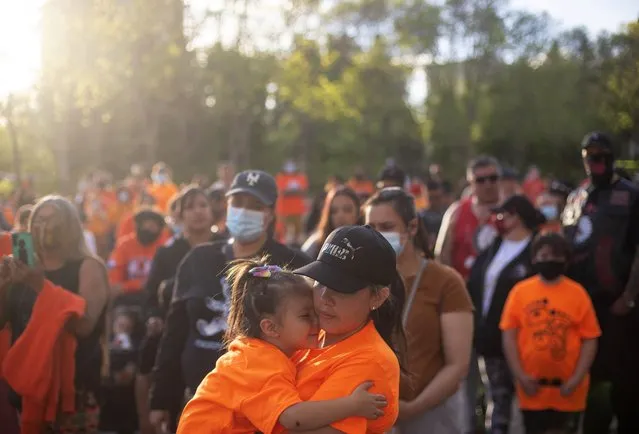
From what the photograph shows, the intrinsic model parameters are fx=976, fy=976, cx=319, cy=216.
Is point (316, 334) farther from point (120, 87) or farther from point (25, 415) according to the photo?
point (120, 87)

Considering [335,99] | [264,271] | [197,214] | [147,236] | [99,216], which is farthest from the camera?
[335,99]

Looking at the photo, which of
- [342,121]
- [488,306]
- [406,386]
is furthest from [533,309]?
[342,121]

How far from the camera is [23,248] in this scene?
540cm

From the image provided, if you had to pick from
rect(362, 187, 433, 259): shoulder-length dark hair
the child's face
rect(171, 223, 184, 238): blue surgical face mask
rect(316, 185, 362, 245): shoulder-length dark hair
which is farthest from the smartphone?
rect(171, 223, 184, 238): blue surgical face mask

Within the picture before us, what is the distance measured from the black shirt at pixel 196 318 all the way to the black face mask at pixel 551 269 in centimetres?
249

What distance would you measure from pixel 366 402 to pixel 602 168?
17.9 ft

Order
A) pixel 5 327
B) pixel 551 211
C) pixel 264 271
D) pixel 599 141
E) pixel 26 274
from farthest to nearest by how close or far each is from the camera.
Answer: pixel 551 211, pixel 599 141, pixel 5 327, pixel 26 274, pixel 264 271

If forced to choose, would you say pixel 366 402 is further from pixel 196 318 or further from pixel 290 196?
pixel 290 196

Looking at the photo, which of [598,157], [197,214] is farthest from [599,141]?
[197,214]

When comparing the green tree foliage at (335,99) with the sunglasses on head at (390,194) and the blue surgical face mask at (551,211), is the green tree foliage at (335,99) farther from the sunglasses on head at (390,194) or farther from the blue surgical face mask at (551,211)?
the sunglasses on head at (390,194)

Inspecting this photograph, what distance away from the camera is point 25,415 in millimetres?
5473

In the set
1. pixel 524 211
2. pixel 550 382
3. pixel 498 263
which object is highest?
pixel 524 211

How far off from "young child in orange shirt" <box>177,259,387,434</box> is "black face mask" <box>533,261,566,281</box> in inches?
153

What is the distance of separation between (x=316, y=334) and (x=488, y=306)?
4.45 m
